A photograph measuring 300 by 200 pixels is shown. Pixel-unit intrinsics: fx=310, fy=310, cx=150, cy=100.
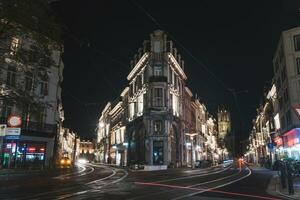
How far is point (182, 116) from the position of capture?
59.3 metres

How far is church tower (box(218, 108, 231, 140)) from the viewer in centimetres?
18800

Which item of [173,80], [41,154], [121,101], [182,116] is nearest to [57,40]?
[41,154]

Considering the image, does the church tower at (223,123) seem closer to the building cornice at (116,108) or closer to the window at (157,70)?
the building cornice at (116,108)

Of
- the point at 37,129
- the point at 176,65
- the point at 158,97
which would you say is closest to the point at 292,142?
the point at 158,97

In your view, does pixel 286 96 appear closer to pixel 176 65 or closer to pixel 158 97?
pixel 158 97

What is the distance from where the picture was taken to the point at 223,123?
188 metres

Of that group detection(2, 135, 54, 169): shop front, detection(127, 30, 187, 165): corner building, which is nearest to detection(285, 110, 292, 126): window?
detection(127, 30, 187, 165): corner building

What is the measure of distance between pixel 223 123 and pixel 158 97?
143 meters

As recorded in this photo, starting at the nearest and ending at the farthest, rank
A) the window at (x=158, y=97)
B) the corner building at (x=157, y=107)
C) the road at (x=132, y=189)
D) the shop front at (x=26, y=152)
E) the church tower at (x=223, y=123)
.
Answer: the road at (x=132, y=189), the shop front at (x=26, y=152), the corner building at (x=157, y=107), the window at (x=158, y=97), the church tower at (x=223, y=123)

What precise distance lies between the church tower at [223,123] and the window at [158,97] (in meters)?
142

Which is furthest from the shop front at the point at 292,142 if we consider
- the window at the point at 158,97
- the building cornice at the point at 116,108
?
the building cornice at the point at 116,108

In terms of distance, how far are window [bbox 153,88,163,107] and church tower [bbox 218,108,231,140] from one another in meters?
142

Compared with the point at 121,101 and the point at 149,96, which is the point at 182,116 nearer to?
the point at 149,96

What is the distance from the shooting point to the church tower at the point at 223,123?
188m
